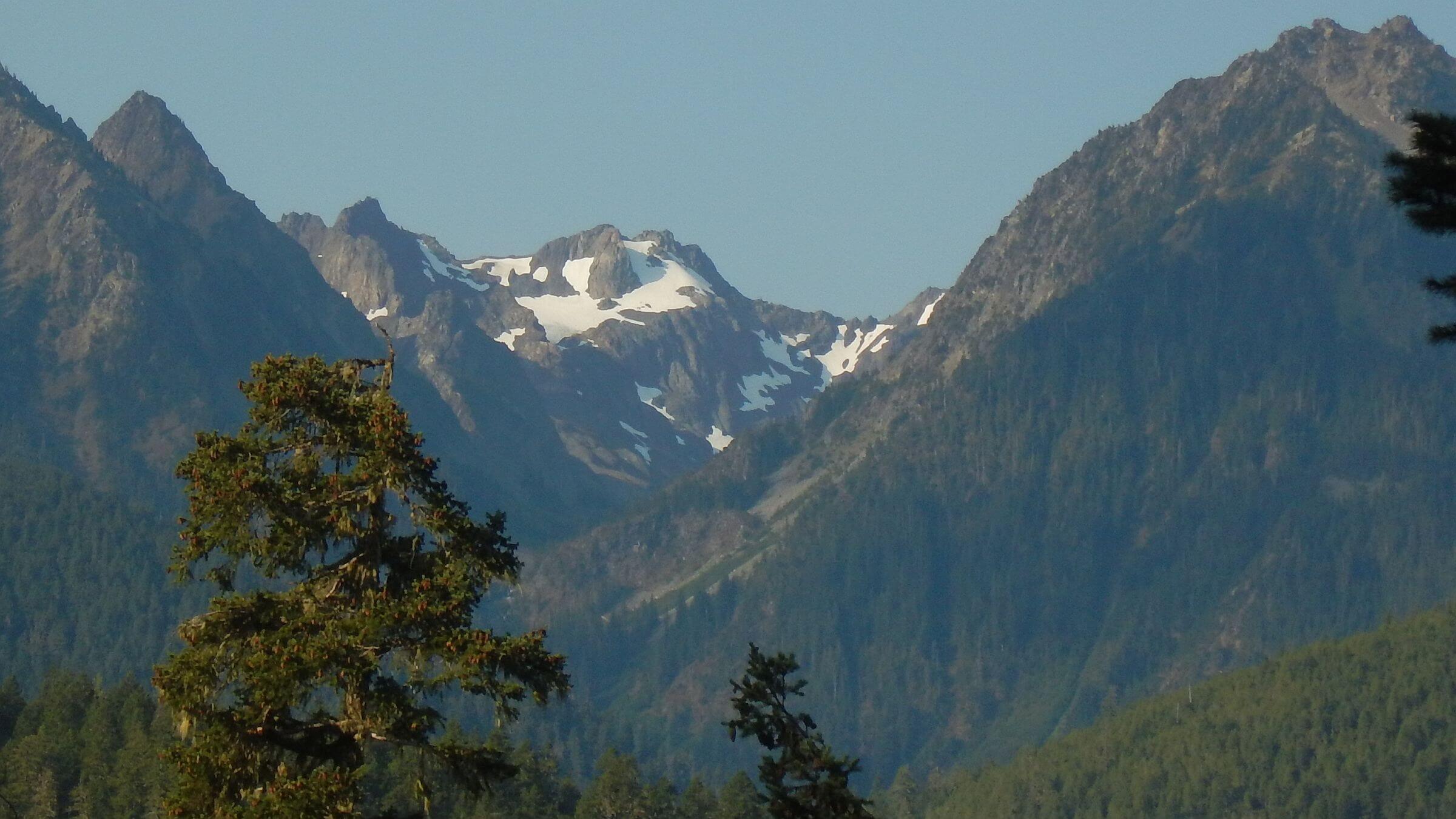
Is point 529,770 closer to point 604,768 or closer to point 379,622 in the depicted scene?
point 604,768

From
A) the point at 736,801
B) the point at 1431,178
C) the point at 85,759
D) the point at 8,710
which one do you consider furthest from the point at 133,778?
the point at 1431,178

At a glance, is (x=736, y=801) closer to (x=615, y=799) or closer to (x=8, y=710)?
(x=615, y=799)

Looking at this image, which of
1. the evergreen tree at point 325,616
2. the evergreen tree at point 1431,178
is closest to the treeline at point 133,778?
the evergreen tree at point 325,616

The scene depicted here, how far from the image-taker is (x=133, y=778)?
13550 cm

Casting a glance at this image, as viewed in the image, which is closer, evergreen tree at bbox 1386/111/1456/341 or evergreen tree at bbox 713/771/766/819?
evergreen tree at bbox 1386/111/1456/341

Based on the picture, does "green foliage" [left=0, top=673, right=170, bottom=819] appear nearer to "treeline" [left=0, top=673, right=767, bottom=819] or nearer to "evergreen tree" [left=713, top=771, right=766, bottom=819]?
"treeline" [left=0, top=673, right=767, bottom=819]

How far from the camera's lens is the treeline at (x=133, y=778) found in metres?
132

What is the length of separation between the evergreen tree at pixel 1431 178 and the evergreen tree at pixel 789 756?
12.3 meters

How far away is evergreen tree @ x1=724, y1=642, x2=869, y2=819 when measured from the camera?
35969 millimetres

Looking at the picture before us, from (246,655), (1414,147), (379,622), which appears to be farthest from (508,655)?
(1414,147)

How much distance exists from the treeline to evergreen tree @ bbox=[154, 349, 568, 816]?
251 feet

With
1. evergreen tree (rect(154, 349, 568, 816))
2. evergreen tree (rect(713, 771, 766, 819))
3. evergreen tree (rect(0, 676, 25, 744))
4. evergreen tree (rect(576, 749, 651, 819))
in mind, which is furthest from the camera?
evergreen tree (rect(0, 676, 25, 744))

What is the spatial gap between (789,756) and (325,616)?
810cm

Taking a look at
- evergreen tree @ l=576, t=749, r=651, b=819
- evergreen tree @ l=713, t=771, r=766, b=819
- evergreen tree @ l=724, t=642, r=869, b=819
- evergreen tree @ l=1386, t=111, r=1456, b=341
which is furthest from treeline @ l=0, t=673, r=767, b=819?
evergreen tree @ l=1386, t=111, r=1456, b=341
